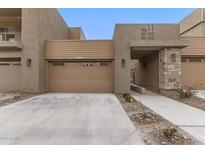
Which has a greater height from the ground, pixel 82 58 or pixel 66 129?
pixel 82 58

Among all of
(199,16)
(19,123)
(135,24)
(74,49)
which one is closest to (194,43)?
(135,24)

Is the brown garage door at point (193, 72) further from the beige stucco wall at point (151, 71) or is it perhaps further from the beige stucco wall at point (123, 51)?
the beige stucco wall at point (123, 51)

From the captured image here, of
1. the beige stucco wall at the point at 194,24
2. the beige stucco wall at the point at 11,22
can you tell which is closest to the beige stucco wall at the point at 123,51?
the beige stucco wall at the point at 194,24

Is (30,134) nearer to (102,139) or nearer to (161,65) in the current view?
(102,139)

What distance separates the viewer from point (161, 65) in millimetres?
13180

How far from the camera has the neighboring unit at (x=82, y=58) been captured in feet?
44.0

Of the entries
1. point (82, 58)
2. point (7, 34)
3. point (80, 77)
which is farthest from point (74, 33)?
point (80, 77)

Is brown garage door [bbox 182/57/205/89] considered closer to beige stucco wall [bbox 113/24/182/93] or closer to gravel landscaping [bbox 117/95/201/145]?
beige stucco wall [bbox 113/24/182/93]

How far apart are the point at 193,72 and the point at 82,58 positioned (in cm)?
868

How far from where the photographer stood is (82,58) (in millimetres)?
14430

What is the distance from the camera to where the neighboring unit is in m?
13.4

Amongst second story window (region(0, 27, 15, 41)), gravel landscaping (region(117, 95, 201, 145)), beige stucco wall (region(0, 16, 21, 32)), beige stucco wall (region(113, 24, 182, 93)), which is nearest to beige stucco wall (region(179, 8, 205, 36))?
beige stucco wall (region(113, 24, 182, 93))

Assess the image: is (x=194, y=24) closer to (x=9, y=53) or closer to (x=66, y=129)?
(x=9, y=53)
